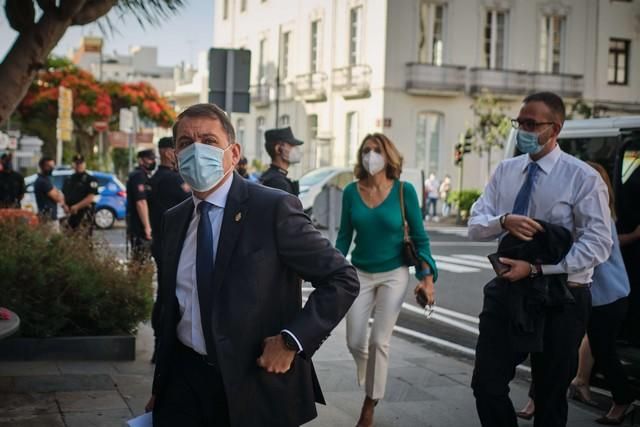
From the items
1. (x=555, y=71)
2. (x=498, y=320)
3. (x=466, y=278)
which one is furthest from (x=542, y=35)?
(x=498, y=320)

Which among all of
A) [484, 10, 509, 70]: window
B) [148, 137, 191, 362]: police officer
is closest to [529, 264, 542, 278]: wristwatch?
[148, 137, 191, 362]: police officer

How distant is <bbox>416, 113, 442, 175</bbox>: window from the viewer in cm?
4191

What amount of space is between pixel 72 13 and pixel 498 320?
14.9 ft

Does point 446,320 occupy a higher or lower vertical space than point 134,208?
lower

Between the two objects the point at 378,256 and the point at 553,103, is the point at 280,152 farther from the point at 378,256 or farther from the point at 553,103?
the point at 553,103

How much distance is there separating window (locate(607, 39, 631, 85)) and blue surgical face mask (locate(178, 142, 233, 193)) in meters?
44.0

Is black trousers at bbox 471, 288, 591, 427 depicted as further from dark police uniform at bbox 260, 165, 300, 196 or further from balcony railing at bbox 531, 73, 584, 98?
balcony railing at bbox 531, 73, 584, 98

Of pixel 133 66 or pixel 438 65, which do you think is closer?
pixel 438 65

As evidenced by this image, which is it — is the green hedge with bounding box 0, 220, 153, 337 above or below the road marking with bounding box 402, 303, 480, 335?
above

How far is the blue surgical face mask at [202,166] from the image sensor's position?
12.3ft

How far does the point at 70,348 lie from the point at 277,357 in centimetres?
527

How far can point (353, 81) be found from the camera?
42.1 metres

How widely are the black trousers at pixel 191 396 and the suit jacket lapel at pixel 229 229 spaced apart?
11.7 inches

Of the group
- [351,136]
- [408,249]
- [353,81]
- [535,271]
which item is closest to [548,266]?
[535,271]
